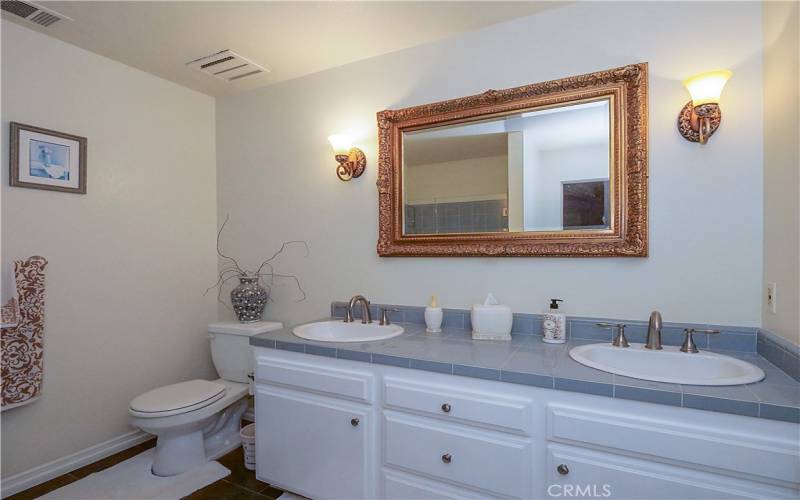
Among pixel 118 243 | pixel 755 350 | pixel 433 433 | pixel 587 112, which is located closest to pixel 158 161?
pixel 118 243

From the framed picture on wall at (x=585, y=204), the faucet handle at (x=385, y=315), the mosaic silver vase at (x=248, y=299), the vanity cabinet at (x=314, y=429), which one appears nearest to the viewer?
the vanity cabinet at (x=314, y=429)

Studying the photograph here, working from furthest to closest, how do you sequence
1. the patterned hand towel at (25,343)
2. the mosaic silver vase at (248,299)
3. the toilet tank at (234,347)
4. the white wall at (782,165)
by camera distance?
the mosaic silver vase at (248,299) < the toilet tank at (234,347) < the patterned hand towel at (25,343) < the white wall at (782,165)

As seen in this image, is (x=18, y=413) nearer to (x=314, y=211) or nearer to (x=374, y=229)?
(x=314, y=211)

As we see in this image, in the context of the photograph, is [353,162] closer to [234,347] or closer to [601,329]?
[234,347]

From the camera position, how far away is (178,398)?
2.05 m

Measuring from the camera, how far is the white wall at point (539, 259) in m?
1.50

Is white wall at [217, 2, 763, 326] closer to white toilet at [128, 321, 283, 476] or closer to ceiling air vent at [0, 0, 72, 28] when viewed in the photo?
white toilet at [128, 321, 283, 476]

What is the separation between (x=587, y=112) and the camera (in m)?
1.73

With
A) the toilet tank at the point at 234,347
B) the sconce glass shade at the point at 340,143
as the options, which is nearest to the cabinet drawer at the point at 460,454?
the toilet tank at the point at 234,347

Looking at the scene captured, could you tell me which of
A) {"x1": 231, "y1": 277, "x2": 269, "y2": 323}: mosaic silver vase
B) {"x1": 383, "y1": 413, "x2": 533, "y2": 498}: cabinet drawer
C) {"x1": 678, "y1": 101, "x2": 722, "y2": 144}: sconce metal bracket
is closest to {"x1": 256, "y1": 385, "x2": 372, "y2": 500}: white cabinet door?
{"x1": 383, "y1": 413, "x2": 533, "y2": 498}: cabinet drawer

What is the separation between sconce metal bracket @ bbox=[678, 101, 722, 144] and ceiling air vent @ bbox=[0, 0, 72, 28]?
275 cm

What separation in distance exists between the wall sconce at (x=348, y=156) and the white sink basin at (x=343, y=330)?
0.84 metres

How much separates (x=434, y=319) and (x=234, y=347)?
131cm

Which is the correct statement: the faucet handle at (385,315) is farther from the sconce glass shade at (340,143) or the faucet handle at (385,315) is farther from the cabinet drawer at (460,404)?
Result: the sconce glass shade at (340,143)
